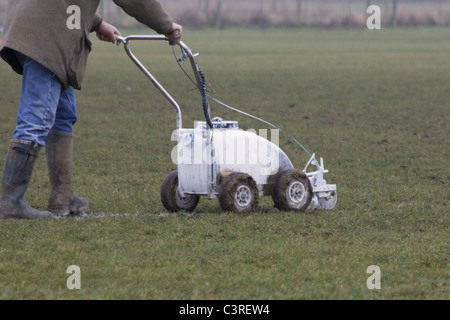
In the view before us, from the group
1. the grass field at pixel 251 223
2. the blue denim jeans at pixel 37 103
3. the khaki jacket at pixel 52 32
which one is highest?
the khaki jacket at pixel 52 32

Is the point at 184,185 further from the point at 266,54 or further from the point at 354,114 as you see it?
the point at 266,54

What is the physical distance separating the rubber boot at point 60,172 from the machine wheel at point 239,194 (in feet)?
3.37

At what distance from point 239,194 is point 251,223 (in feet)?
0.96

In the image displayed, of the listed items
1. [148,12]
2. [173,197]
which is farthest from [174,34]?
[173,197]

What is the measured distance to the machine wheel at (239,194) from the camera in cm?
595

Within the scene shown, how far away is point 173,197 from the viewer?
6.32 m

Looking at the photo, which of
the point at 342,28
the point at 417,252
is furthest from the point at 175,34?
the point at 342,28

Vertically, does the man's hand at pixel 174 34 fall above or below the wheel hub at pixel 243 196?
above

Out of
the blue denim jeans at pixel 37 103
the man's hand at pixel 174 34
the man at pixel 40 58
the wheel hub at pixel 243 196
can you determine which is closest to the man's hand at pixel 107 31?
the man at pixel 40 58

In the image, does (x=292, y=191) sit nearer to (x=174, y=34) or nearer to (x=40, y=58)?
(x=174, y=34)

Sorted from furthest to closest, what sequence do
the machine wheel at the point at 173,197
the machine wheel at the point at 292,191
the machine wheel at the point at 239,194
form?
the machine wheel at the point at 173,197 < the machine wheel at the point at 292,191 < the machine wheel at the point at 239,194

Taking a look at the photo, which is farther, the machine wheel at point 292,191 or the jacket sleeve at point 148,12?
the machine wheel at point 292,191

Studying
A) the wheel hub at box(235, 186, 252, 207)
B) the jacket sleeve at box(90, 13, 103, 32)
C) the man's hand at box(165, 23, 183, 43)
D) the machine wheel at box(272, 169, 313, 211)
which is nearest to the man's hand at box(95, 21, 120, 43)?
the jacket sleeve at box(90, 13, 103, 32)

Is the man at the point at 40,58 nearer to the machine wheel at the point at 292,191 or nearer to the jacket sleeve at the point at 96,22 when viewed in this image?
the jacket sleeve at the point at 96,22
